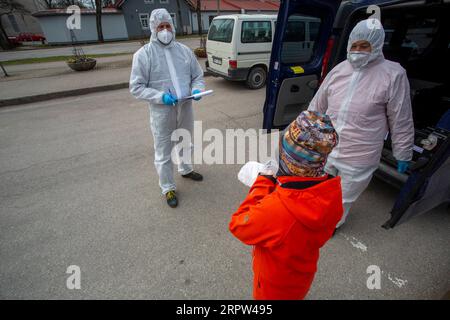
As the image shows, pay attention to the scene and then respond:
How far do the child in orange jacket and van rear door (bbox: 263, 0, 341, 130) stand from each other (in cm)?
246

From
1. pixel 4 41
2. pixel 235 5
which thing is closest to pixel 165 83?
pixel 4 41

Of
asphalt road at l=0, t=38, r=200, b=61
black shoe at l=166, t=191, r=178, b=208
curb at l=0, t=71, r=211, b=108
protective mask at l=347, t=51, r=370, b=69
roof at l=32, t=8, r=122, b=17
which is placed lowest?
asphalt road at l=0, t=38, r=200, b=61

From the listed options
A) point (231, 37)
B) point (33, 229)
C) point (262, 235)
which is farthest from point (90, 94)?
point (262, 235)

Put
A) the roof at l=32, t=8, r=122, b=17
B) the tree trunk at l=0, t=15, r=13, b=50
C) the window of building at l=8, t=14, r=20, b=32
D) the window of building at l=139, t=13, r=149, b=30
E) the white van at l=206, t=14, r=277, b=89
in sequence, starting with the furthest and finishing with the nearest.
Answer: the window of building at l=8, t=14, r=20, b=32
the window of building at l=139, t=13, r=149, b=30
the roof at l=32, t=8, r=122, b=17
the tree trunk at l=0, t=15, r=13, b=50
the white van at l=206, t=14, r=277, b=89

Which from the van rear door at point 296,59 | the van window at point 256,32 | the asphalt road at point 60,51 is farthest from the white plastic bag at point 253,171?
the asphalt road at point 60,51

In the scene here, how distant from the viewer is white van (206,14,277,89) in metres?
6.18

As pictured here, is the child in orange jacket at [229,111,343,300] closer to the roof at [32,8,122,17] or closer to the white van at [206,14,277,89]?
the white van at [206,14,277,89]

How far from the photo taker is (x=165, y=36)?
7.17 ft

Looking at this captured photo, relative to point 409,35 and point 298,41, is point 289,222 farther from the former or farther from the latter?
point 409,35

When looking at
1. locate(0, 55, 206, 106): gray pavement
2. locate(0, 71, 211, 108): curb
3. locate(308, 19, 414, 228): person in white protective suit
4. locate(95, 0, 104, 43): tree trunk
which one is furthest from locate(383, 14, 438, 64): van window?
locate(95, 0, 104, 43): tree trunk

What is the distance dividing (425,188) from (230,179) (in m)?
2.04

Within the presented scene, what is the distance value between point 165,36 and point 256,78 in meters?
5.27

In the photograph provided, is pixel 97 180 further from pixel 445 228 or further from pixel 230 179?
pixel 445 228

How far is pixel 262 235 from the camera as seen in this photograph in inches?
41.0
